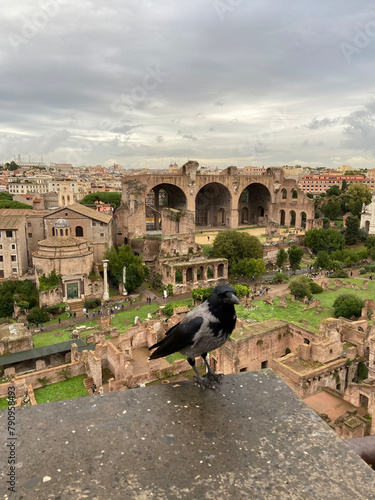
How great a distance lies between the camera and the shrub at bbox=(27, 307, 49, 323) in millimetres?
27156

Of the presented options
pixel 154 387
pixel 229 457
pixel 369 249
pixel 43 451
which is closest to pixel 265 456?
pixel 229 457

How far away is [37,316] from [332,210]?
58.0 metres

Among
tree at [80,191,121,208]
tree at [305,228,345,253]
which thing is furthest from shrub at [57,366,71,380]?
tree at [80,191,121,208]

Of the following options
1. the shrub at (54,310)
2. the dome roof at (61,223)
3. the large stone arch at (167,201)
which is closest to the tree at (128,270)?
the dome roof at (61,223)

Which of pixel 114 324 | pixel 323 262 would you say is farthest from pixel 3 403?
pixel 323 262

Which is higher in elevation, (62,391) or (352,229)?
(352,229)

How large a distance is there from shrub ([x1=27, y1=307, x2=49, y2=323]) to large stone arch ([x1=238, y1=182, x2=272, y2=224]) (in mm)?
43959

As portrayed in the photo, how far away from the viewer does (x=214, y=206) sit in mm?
64062

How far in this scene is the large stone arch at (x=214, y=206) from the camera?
61.0 metres

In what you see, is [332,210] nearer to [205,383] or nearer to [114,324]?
[114,324]

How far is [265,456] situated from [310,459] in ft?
1.07

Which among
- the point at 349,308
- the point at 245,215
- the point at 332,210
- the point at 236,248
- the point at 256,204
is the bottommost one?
the point at 349,308

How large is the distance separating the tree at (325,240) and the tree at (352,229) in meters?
6.56

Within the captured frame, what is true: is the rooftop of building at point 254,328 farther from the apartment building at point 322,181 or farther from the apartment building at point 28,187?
the apartment building at point 322,181
